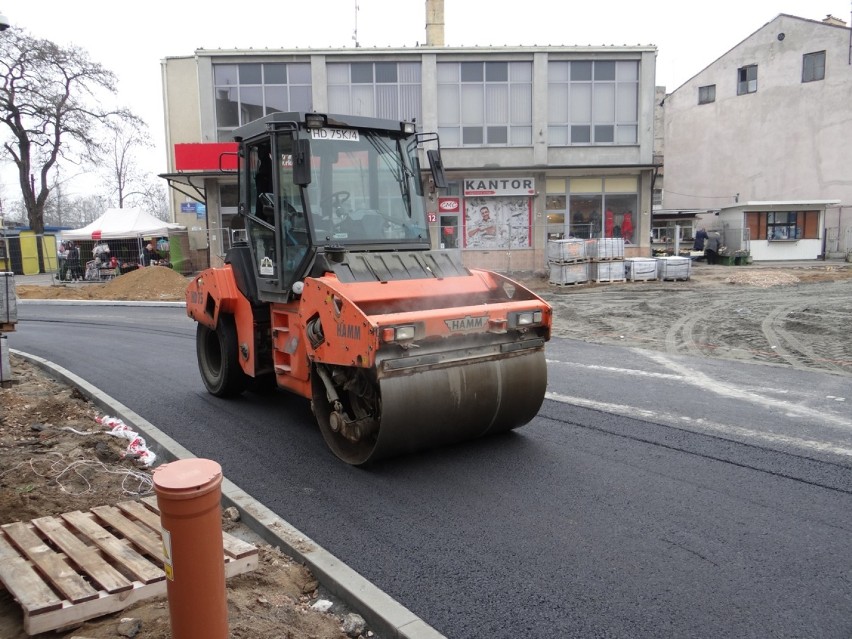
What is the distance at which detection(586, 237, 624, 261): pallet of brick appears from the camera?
22.9 m

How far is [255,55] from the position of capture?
26781 millimetres

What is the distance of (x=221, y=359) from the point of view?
807 centimetres

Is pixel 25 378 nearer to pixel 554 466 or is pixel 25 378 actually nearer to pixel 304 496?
pixel 304 496

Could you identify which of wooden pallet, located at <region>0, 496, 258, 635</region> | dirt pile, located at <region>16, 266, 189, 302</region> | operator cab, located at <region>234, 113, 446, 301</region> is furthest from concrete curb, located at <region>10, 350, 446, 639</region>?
dirt pile, located at <region>16, 266, 189, 302</region>

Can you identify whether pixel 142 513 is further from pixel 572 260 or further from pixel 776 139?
pixel 776 139

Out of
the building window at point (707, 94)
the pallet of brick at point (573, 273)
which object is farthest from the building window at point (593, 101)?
the building window at point (707, 94)

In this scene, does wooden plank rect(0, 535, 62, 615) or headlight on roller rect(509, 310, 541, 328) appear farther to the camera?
headlight on roller rect(509, 310, 541, 328)

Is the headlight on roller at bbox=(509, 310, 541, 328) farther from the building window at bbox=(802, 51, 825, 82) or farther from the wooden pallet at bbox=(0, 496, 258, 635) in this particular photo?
the building window at bbox=(802, 51, 825, 82)

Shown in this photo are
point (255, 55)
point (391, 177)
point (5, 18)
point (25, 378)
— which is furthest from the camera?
point (255, 55)

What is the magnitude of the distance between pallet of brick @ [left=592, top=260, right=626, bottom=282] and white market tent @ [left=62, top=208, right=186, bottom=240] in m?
17.9

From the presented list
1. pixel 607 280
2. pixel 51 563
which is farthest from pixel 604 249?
pixel 51 563

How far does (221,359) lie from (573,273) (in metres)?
16.8

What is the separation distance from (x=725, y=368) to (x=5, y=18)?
10036mm

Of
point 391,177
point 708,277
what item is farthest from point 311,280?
point 708,277
